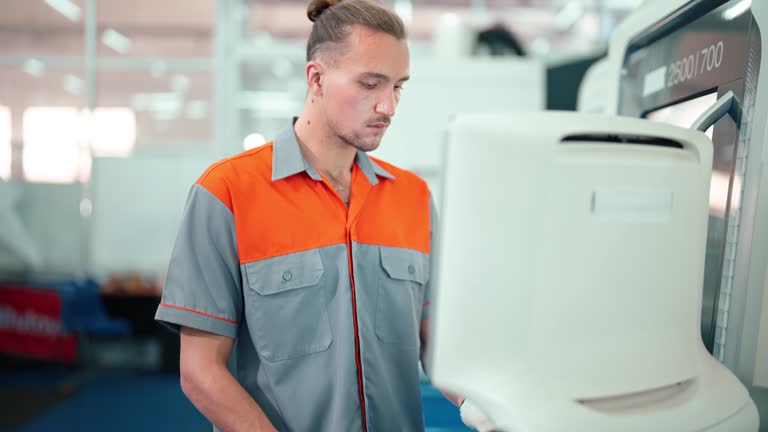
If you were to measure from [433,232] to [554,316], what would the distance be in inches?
27.5

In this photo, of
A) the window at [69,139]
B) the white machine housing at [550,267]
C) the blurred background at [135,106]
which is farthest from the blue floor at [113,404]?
the white machine housing at [550,267]

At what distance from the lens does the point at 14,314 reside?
4391mm

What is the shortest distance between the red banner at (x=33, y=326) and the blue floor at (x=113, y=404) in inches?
8.1

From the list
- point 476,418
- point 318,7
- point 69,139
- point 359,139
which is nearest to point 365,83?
point 359,139

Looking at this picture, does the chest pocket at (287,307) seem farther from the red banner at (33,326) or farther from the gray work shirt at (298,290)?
the red banner at (33,326)

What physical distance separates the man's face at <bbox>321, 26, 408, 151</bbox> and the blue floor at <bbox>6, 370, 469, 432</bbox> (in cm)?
267

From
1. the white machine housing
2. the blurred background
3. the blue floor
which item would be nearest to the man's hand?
the white machine housing

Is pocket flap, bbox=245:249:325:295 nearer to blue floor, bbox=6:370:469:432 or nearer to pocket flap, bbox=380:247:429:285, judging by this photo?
pocket flap, bbox=380:247:429:285

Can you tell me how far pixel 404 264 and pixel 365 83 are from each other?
409mm

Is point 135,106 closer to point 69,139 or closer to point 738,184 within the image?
point 69,139

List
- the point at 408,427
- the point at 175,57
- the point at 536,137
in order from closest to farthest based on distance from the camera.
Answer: the point at 536,137, the point at 408,427, the point at 175,57

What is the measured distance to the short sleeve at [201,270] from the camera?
1.03 meters

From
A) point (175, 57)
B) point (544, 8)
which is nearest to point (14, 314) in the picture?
point (175, 57)

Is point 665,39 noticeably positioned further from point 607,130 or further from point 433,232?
point 607,130
